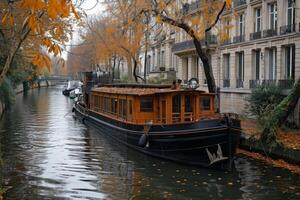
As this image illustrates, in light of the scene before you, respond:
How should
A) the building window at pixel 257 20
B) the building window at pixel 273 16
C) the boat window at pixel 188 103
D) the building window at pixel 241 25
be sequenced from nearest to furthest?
the boat window at pixel 188 103 → the building window at pixel 273 16 → the building window at pixel 257 20 → the building window at pixel 241 25

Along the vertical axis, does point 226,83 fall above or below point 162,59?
below

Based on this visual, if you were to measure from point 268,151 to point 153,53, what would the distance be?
38728 mm

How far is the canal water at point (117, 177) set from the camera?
12.1 meters

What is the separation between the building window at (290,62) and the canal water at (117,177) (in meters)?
9.56

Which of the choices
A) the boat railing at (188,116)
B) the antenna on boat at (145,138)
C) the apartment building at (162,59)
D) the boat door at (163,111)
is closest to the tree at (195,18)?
the boat door at (163,111)

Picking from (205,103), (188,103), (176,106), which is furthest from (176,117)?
(205,103)

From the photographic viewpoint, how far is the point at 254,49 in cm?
2900

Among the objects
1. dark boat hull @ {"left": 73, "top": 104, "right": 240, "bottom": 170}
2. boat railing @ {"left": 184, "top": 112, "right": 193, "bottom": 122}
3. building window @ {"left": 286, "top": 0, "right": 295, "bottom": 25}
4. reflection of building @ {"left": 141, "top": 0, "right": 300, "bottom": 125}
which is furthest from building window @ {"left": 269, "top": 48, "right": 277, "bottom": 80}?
dark boat hull @ {"left": 73, "top": 104, "right": 240, "bottom": 170}

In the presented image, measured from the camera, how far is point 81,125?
29.9 meters

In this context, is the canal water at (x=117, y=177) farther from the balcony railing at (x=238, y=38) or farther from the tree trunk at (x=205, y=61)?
the balcony railing at (x=238, y=38)

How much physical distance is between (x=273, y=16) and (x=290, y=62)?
3.42 meters

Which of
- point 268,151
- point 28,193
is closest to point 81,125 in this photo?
point 268,151

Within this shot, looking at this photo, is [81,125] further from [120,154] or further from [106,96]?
[120,154]

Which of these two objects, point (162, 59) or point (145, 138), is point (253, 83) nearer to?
point (145, 138)
